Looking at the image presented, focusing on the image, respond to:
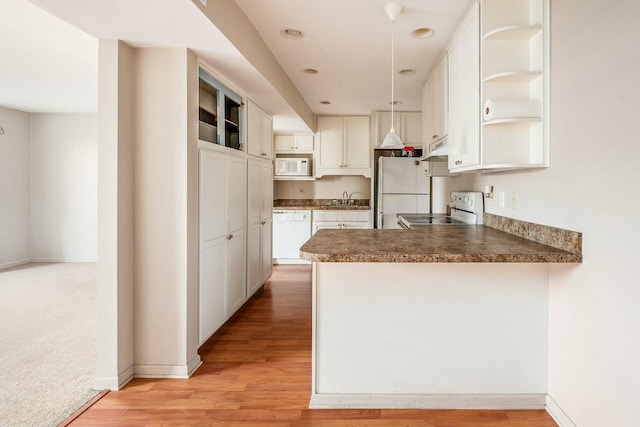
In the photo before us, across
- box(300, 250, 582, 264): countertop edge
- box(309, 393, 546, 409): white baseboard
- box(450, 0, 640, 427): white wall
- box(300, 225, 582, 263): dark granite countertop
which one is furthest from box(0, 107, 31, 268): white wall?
box(450, 0, 640, 427): white wall

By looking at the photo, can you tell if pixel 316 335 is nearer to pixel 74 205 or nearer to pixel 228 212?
pixel 228 212

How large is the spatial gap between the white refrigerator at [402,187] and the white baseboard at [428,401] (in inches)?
131

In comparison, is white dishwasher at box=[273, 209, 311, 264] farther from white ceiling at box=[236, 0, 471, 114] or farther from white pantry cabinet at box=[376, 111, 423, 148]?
white ceiling at box=[236, 0, 471, 114]

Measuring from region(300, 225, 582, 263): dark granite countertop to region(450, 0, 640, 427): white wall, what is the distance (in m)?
0.17

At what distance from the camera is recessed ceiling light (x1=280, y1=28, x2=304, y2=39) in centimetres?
269

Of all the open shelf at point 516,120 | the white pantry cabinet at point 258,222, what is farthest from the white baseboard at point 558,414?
the white pantry cabinet at point 258,222

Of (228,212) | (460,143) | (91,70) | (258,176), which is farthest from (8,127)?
(460,143)

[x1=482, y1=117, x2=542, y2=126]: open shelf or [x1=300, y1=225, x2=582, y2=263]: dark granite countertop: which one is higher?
[x1=482, y1=117, x2=542, y2=126]: open shelf

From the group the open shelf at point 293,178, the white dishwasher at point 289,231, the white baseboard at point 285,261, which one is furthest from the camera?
the open shelf at point 293,178

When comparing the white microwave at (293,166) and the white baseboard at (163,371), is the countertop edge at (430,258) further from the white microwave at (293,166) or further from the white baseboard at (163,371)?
the white microwave at (293,166)

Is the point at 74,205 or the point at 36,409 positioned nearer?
the point at 36,409

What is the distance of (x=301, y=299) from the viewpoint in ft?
12.8

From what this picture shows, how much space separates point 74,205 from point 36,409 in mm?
4486

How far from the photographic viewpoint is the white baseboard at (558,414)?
5.56ft
